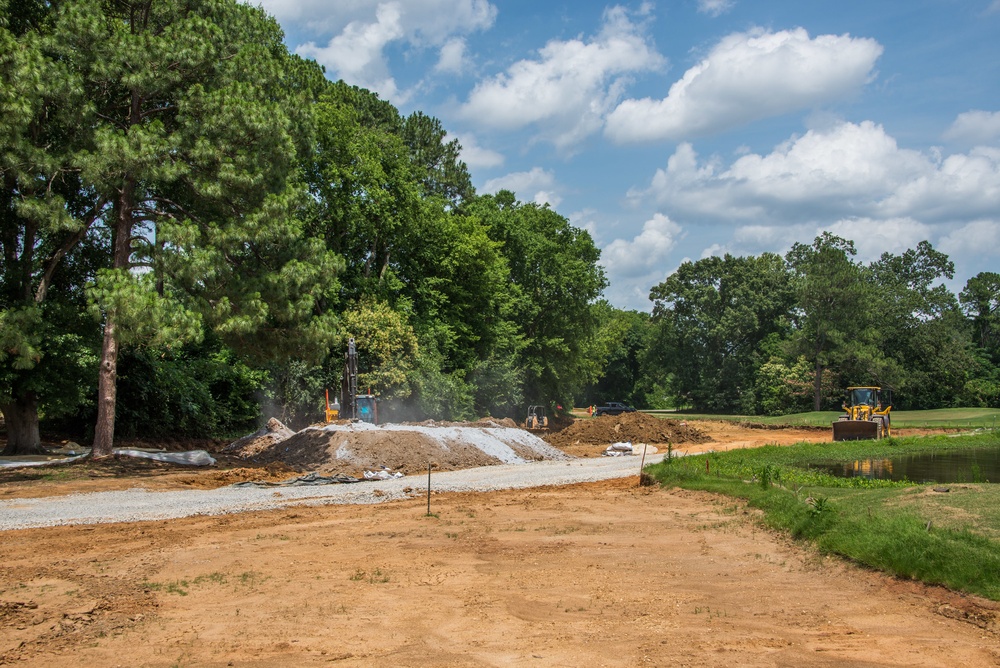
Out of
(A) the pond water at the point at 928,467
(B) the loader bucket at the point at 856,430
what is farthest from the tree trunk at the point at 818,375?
(A) the pond water at the point at 928,467

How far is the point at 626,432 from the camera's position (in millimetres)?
39656

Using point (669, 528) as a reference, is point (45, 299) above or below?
above

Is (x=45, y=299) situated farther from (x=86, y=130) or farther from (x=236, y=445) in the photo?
(x=236, y=445)

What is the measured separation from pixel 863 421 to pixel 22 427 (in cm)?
3368

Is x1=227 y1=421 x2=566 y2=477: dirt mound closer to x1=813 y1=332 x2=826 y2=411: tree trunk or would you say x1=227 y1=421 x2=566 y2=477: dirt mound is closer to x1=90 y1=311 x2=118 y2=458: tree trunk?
x1=90 y1=311 x2=118 y2=458: tree trunk

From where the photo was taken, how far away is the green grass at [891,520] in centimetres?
880

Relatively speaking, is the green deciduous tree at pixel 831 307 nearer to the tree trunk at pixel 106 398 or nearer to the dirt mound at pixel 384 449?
the dirt mound at pixel 384 449

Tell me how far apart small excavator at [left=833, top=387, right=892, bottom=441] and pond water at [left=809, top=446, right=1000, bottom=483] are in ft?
21.5

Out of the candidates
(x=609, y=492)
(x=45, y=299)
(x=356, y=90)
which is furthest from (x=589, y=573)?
(x=356, y=90)

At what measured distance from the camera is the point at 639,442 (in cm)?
3853

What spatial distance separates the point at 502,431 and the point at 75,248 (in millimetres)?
16533

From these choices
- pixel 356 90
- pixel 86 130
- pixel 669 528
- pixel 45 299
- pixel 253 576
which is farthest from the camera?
pixel 356 90

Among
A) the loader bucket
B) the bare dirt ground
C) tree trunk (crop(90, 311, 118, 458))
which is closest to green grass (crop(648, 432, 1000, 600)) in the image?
the bare dirt ground

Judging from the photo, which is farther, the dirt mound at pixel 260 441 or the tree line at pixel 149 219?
the dirt mound at pixel 260 441
